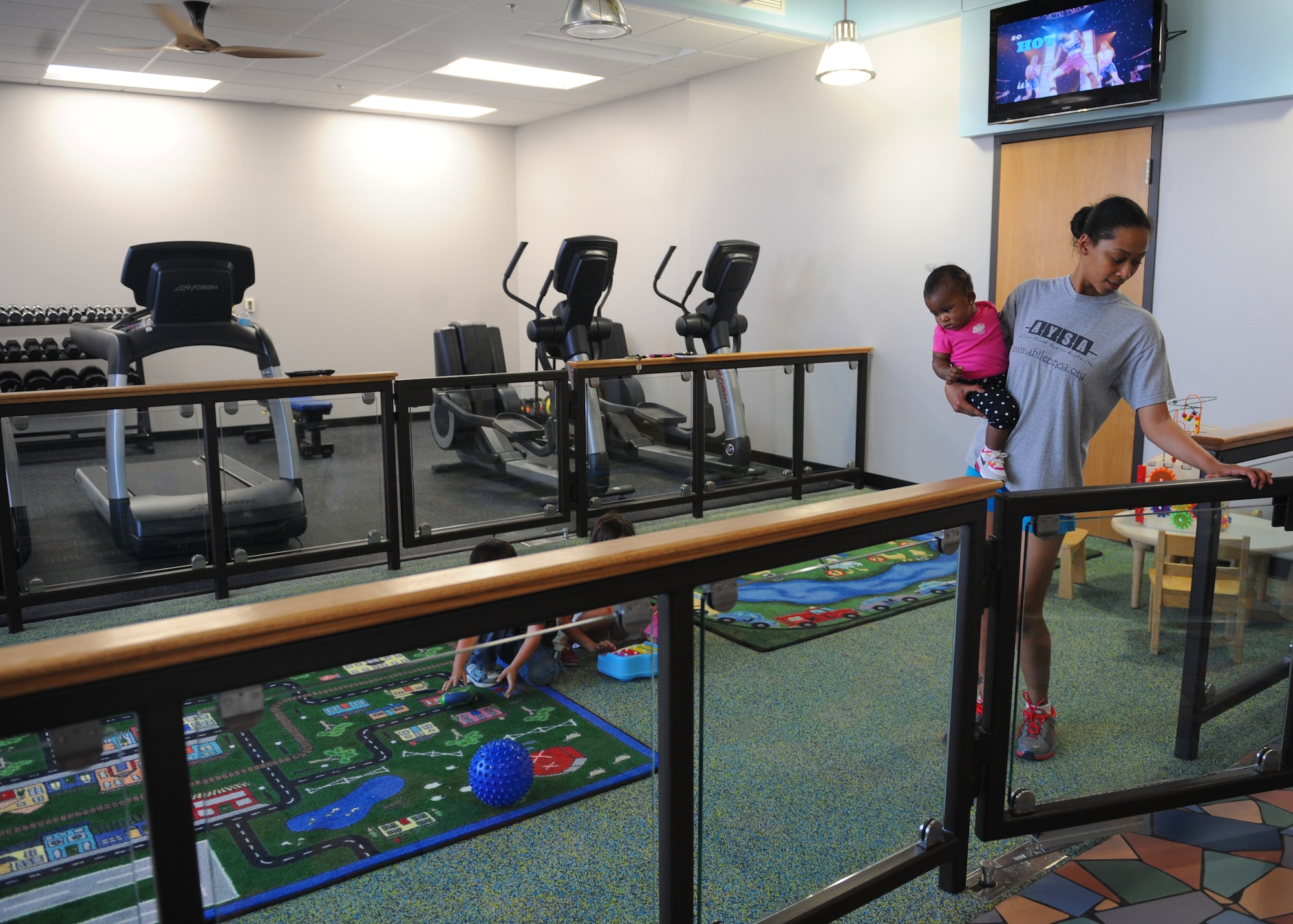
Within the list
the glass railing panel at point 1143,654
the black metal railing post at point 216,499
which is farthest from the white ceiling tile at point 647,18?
the glass railing panel at point 1143,654

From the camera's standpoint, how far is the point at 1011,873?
2150mm

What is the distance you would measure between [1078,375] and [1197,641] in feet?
2.41

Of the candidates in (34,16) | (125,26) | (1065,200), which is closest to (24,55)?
(34,16)

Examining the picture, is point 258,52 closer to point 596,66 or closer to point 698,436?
point 596,66

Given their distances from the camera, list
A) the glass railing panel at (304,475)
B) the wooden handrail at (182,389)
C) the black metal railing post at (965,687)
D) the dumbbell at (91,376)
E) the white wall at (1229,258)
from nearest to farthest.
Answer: the black metal railing post at (965,687), the wooden handrail at (182,389), the glass railing panel at (304,475), the white wall at (1229,258), the dumbbell at (91,376)

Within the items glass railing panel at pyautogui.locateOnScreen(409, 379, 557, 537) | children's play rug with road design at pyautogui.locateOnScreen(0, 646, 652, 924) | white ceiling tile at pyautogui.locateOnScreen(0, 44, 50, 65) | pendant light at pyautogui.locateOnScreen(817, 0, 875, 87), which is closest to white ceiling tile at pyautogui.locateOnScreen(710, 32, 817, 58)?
pendant light at pyautogui.locateOnScreen(817, 0, 875, 87)

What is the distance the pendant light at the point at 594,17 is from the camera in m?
4.55

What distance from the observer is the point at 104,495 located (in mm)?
4027

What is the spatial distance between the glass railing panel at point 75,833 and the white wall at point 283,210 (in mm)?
8158

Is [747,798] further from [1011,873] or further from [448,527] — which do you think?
[448,527]

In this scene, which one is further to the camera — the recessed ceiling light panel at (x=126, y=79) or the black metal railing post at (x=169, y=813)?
the recessed ceiling light panel at (x=126, y=79)

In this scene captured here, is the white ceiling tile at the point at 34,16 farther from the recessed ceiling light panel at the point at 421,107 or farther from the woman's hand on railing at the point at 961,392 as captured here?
the woman's hand on railing at the point at 961,392

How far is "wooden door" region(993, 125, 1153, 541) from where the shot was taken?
4824 mm

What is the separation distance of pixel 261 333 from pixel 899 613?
396 cm
